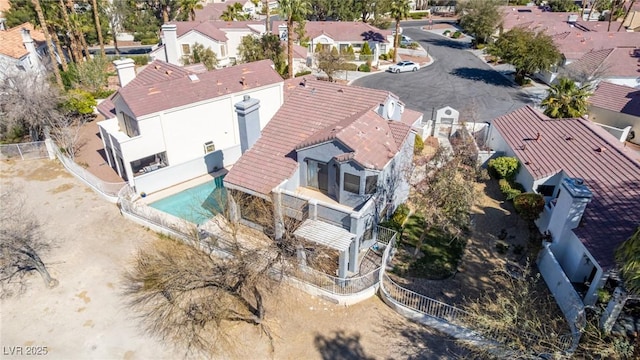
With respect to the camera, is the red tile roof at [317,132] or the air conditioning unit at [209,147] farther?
the air conditioning unit at [209,147]

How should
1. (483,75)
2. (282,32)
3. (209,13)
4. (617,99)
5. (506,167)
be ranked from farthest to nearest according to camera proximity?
(209,13), (282,32), (483,75), (617,99), (506,167)

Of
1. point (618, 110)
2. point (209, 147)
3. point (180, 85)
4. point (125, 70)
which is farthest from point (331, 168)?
point (618, 110)

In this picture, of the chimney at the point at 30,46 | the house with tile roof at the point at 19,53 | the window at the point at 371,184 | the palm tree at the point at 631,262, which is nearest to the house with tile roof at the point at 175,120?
the window at the point at 371,184

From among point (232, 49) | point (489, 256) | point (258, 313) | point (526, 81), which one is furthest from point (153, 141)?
point (526, 81)

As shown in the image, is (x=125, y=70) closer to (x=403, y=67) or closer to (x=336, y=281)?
(x=336, y=281)

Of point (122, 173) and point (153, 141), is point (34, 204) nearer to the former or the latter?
point (122, 173)

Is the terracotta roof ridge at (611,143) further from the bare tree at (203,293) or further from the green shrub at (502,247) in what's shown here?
the bare tree at (203,293)
